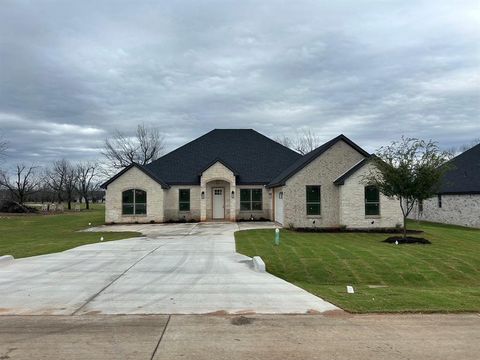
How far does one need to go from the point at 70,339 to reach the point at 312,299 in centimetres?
477

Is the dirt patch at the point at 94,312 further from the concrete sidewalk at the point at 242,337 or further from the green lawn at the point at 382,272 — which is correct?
the green lawn at the point at 382,272

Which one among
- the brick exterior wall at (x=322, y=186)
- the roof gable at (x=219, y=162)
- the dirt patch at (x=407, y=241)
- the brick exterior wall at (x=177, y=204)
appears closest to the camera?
the dirt patch at (x=407, y=241)

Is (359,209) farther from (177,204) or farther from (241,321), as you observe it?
(241,321)

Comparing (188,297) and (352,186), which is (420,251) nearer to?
(352,186)

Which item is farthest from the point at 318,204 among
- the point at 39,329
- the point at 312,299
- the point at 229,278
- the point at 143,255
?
the point at 39,329

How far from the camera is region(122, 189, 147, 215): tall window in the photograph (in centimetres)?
3072

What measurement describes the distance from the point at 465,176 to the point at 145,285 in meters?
30.6

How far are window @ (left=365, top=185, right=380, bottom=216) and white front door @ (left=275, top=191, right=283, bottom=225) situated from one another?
210 inches

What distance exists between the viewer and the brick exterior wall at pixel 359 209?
2481 cm

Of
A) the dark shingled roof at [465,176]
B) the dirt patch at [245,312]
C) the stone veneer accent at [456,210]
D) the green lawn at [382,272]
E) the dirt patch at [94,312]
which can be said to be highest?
the dark shingled roof at [465,176]

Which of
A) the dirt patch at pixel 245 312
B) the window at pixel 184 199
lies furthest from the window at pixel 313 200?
the dirt patch at pixel 245 312

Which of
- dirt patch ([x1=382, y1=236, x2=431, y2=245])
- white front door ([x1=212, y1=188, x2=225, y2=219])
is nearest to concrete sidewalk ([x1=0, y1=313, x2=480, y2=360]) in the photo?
dirt patch ([x1=382, y1=236, x2=431, y2=245])

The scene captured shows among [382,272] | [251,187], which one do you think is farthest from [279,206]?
[382,272]

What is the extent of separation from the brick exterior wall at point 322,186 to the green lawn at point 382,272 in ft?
21.3
